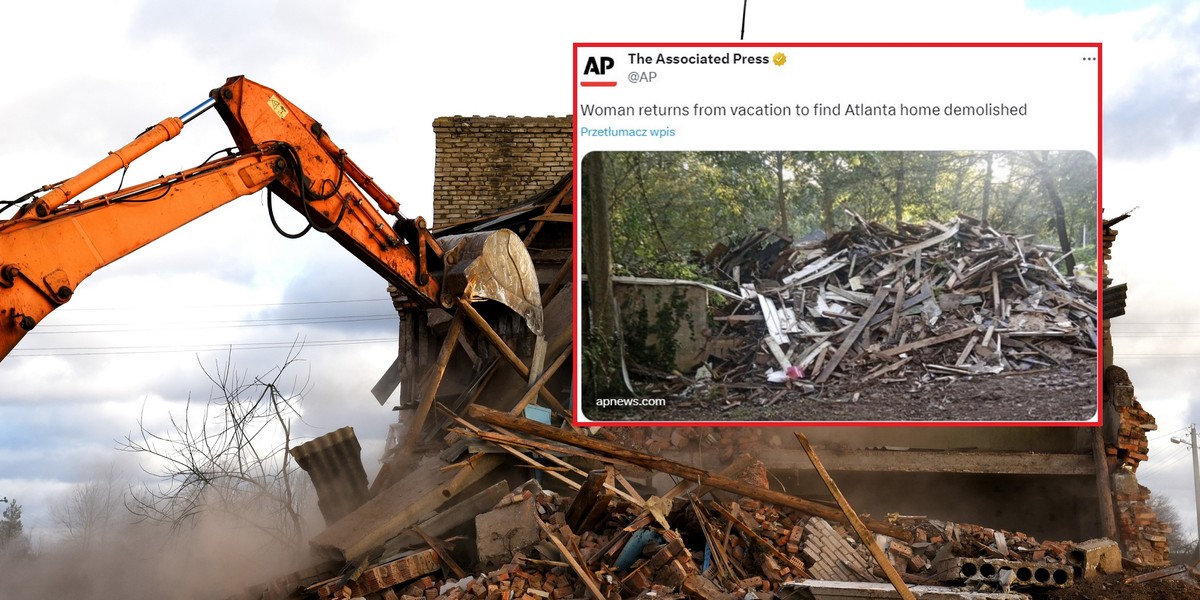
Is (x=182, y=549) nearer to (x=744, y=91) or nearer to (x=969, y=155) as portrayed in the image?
(x=744, y=91)

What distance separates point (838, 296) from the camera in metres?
9.97

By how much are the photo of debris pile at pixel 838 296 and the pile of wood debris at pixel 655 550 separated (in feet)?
3.71

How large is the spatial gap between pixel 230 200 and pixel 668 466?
16.7 feet

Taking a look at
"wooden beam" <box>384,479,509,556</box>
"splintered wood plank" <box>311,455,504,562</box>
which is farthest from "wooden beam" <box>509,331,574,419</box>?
"wooden beam" <box>384,479,509,556</box>

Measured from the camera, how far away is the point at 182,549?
39.1ft

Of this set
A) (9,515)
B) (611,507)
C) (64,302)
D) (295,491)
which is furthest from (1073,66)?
(9,515)

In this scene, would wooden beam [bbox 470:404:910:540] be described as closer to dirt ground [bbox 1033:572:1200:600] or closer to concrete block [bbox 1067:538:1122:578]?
concrete block [bbox 1067:538:1122:578]

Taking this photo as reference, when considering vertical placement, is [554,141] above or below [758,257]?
above

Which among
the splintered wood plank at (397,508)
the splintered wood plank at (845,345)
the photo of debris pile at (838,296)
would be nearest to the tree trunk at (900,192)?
the photo of debris pile at (838,296)

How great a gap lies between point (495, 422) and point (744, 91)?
478 centimetres

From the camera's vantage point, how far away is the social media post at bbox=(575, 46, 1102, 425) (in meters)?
8.97

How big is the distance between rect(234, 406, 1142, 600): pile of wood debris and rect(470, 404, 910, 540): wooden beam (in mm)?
16

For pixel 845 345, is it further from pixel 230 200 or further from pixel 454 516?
pixel 230 200

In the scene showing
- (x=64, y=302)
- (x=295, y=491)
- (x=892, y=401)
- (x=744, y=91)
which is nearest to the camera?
(x=64, y=302)
